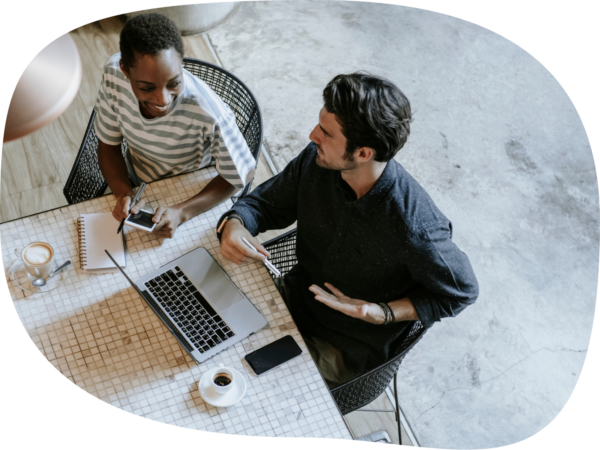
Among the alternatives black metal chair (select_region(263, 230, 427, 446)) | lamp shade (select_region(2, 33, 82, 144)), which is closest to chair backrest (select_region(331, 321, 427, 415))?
black metal chair (select_region(263, 230, 427, 446))

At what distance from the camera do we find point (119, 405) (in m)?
1.58

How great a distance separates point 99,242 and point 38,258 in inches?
7.4

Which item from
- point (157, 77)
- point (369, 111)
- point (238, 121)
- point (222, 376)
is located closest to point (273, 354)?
point (222, 376)

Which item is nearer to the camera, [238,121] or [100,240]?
[100,240]

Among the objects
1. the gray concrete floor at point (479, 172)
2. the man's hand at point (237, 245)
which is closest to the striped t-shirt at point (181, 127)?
the man's hand at point (237, 245)

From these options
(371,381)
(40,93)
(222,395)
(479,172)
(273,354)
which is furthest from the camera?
(479,172)

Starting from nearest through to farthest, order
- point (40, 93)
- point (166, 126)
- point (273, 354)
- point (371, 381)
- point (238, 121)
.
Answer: point (40, 93), point (273, 354), point (371, 381), point (166, 126), point (238, 121)

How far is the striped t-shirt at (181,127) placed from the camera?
74.7 inches

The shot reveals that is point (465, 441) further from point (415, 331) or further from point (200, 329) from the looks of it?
point (200, 329)

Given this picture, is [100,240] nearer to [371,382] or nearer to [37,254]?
[37,254]

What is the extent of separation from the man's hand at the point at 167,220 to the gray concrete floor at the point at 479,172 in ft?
4.68

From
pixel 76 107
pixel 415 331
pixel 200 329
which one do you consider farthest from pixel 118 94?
pixel 76 107

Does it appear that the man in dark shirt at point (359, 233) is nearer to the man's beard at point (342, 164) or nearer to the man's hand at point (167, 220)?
the man's beard at point (342, 164)

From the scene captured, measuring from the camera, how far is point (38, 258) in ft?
5.70
